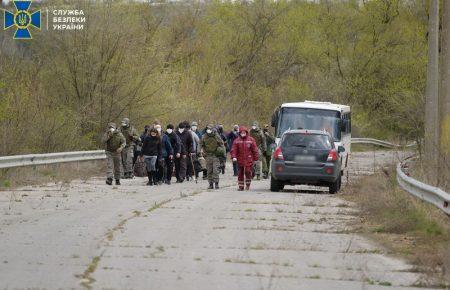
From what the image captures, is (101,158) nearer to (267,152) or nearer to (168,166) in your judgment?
(168,166)

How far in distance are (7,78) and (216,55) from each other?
29.4m

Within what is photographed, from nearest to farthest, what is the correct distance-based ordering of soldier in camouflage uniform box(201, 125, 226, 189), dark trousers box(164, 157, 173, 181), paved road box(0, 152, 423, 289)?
1. paved road box(0, 152, 423, 289)
2. soldier in camouflage uniform box(201, 125, 226, 189)
3. dark trousers box(164, 157, 173, 181)

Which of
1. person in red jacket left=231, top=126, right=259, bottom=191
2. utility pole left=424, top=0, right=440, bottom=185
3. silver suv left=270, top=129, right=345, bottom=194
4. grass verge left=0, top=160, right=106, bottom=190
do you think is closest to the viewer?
utility pole left=424, top=0, right=440, bottom=185

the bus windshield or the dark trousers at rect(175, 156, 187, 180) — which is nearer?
the dark trousers at rect(175, 156, 187, 180)

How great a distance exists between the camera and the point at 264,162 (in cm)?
3469

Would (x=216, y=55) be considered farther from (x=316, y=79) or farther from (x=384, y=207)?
(x=384, y=207)

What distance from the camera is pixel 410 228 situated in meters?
15.8

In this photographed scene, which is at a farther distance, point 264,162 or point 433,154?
point 264,162

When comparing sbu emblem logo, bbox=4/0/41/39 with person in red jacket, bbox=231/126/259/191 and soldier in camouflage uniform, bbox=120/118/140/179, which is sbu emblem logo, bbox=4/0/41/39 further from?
person in red jacket, bbox=231/126/259/191

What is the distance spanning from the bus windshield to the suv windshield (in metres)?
6.81

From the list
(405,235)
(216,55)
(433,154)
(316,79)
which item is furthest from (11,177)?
Answer: (316,79)

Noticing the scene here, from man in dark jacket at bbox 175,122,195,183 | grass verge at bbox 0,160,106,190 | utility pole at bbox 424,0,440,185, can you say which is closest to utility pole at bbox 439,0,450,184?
utility pole at bbox 424,0,440,185

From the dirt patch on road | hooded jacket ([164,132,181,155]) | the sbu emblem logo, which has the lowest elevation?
the dirt patch on road

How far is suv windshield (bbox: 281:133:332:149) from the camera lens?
25.9 meters
